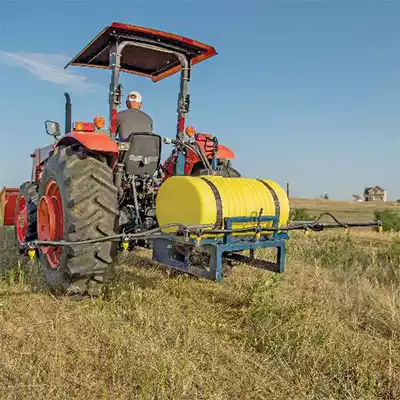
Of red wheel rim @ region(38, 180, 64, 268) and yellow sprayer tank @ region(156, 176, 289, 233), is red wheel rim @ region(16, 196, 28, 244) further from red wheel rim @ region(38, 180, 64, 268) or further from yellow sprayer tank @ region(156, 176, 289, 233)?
yellow sprayer tank @ region(156, 176, 289, 233)

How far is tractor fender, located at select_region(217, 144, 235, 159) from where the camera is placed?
519 centimetres

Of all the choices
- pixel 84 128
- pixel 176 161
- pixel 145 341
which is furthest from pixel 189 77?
pixel 145 341

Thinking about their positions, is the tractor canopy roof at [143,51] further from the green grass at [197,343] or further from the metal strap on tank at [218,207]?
the green grass at [197,343]

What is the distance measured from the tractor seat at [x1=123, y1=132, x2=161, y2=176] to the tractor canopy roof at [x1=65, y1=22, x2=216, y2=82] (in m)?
1.03

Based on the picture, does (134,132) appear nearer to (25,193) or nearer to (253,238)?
(253,238)

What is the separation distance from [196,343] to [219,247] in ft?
2.40

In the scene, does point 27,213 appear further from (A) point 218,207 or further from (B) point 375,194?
(B) point 375,194

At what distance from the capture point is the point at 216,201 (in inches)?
140

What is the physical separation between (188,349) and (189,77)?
3.27 metres

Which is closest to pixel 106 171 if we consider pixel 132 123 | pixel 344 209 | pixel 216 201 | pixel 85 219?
pixel 85 219

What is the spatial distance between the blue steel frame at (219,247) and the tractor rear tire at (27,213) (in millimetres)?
1808

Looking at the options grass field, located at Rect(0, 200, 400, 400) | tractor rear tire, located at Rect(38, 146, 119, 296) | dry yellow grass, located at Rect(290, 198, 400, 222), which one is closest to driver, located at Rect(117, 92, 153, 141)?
tractor rear tire, located at Rect(38, 146, 119, 296)

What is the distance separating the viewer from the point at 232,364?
115 inches

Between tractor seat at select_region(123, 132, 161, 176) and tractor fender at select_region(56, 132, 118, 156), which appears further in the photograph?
tractor seat at select_region(123, 132, 161, 176)
